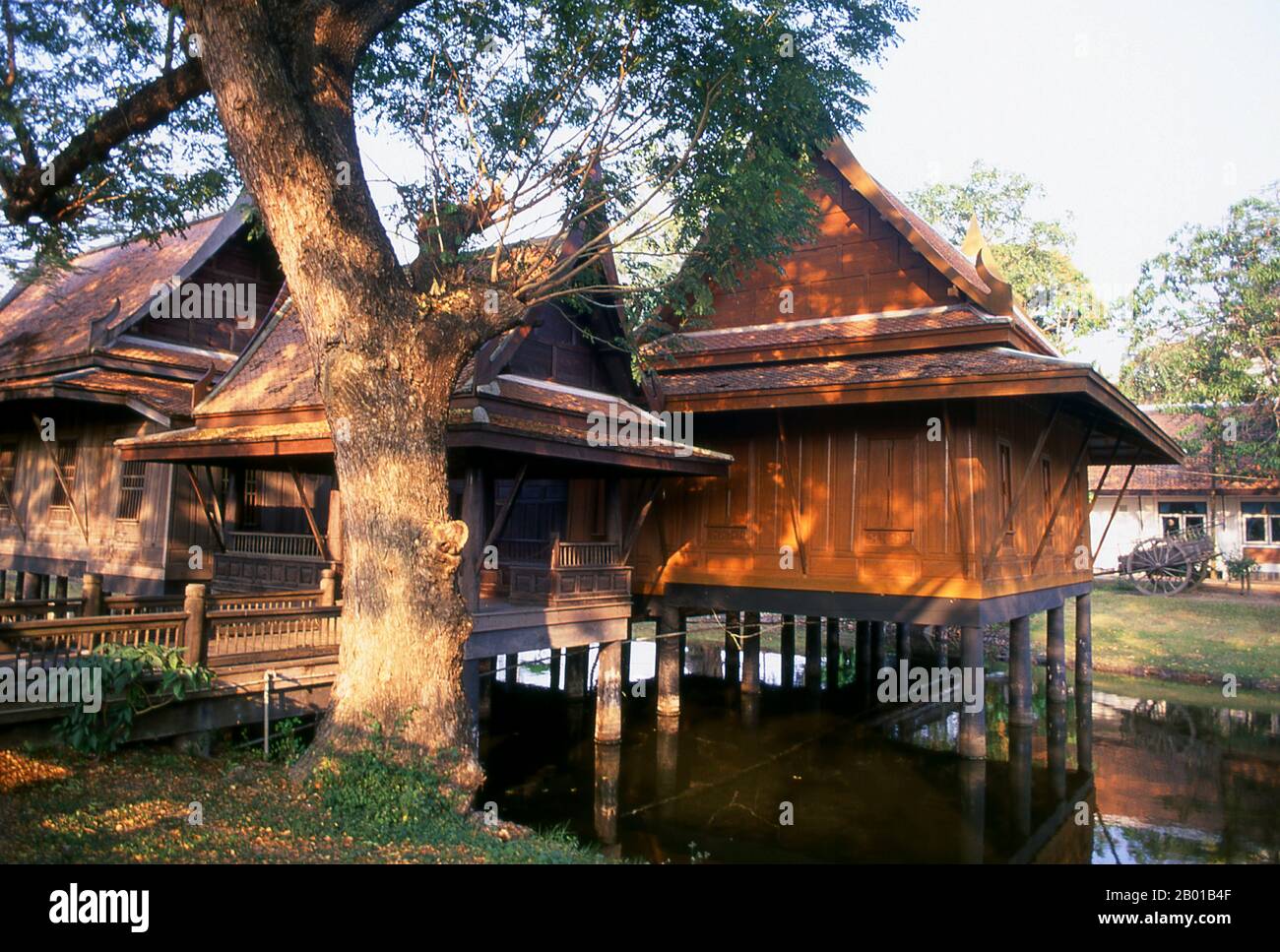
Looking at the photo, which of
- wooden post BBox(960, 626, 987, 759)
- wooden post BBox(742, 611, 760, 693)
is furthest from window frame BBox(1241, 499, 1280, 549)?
wooden post BBox(960, 626, 987, 759)

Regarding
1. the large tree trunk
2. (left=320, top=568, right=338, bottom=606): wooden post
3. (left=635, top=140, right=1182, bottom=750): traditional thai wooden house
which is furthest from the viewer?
(left=635, top=140, right=1182, bottom=750): traditional thai wooden house

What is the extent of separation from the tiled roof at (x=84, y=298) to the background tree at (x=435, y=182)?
22.5ft

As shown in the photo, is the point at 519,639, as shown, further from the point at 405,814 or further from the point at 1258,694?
the point at 1258,694

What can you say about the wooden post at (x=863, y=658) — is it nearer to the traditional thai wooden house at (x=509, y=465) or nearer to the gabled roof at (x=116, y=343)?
the traditional thai wooden house at (x=509, y=465)

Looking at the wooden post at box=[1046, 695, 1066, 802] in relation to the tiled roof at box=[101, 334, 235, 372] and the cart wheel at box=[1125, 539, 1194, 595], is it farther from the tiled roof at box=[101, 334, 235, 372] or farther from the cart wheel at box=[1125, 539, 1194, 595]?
the cart wheel at box=[1125, 539, 1194, 595]

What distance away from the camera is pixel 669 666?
667 inches

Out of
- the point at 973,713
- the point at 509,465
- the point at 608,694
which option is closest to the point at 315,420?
the point at 509,465

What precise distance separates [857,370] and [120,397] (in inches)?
469

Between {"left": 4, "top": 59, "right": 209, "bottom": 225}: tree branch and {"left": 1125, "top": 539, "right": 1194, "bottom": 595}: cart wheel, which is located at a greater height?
{"left": 4, "top": 59, "right": 209, "bottom": 225}: tree branch

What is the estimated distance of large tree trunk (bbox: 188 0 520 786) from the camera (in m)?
7.94

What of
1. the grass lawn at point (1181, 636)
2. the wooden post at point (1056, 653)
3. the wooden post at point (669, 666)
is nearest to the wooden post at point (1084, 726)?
the wooden post at point (1056, 653)

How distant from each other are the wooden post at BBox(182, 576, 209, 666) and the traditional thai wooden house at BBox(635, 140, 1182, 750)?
795 cm

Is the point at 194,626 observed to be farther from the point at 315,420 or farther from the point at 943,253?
the point at 943,253
